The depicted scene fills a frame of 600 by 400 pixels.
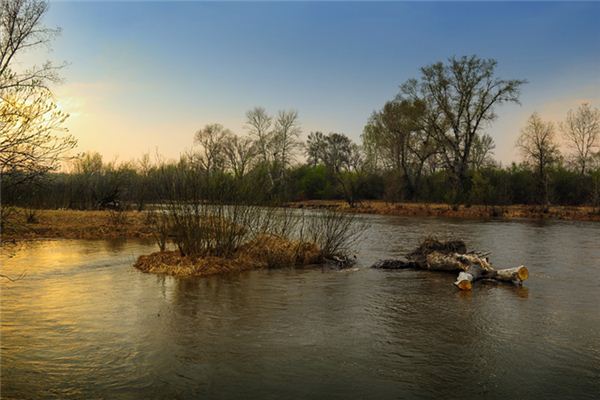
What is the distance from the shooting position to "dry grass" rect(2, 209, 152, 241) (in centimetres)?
2327

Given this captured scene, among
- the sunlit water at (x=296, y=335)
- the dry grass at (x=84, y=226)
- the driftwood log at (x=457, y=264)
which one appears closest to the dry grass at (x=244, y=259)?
the sunlit water at (x=296, y=335)

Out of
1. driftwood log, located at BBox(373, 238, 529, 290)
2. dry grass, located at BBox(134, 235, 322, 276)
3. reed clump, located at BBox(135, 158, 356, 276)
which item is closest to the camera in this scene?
driftwood log, located at BBox(373, 238, 529, 290)

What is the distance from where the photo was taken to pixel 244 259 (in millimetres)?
15797

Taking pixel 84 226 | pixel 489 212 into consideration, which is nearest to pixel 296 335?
pixel 84 226

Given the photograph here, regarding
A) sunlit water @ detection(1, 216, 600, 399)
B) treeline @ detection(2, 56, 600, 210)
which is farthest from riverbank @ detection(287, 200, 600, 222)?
sunlit water @ detection(1, 216, 600, 399)

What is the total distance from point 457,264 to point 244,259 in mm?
6916

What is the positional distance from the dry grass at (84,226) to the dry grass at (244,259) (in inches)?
360

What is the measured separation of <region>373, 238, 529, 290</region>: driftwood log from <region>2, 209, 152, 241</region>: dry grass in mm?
14197

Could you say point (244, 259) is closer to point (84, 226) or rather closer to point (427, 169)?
point (84, 226)

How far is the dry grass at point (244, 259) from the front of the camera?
14.4 m

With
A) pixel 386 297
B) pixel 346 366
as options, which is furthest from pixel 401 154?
pixel 346 366

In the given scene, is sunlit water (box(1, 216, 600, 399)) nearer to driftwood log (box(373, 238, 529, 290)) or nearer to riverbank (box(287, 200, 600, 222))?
driftwood log (box(373, 238, 529, 290))

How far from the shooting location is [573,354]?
752 centimetres

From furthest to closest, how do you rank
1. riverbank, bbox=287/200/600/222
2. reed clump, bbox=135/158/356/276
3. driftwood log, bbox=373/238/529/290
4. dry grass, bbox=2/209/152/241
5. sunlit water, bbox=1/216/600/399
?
riverbank, bbox=287/200/600/222, dry grass, bbox=2/209/152/241, reed clump, bbox=135/158/356/276, driftwood log, bbox=373/238/529/290, sunlit water, bbox=1/216/600/399
